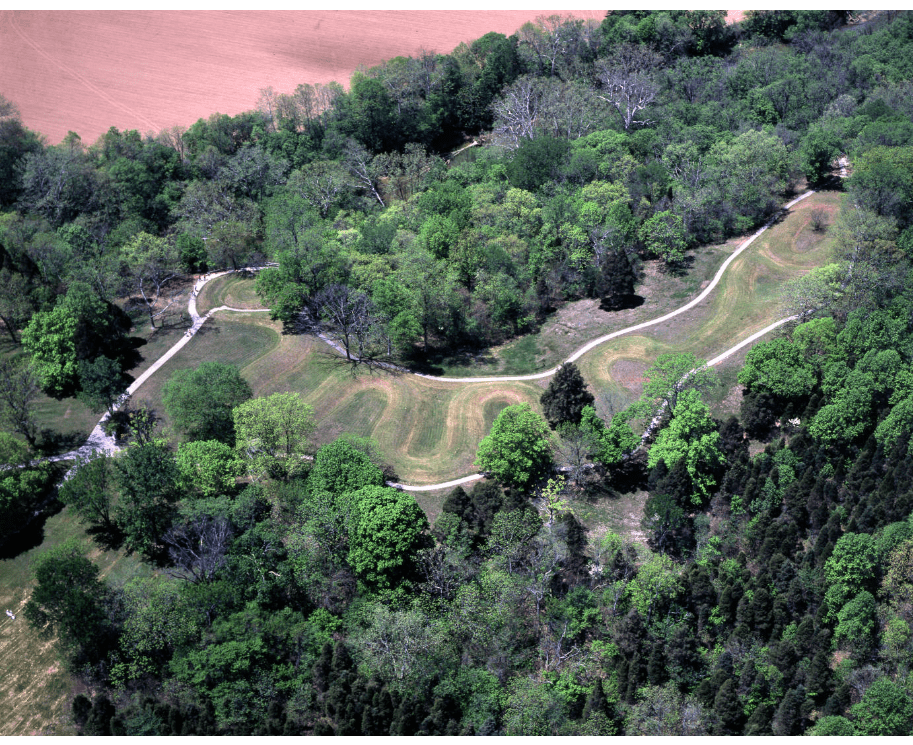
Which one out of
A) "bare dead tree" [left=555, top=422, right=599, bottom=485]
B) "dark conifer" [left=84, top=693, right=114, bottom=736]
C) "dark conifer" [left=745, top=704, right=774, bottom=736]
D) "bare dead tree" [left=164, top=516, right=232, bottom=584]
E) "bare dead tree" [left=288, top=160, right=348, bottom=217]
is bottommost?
"dark conifer" [left=84, top=693, right=114, bottom=736]

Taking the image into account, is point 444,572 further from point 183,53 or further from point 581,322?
point 183,53

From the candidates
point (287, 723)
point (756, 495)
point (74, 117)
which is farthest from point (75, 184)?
point (756, 495)

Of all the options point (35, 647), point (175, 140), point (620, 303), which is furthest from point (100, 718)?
point (175, 140)

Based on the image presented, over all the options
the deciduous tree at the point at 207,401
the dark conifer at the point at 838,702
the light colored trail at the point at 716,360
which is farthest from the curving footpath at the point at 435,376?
the dark conifer at the point at 838,702

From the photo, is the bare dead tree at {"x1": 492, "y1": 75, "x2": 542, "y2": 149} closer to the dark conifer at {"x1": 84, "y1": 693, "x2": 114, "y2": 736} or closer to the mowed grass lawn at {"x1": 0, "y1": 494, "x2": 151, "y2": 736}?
the mowed grass lawn at {"x1": 0, "y1": 494, "x2": 151, "y2": 736}

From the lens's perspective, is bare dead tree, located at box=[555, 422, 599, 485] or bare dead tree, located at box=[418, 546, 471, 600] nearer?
bare dead tree, located at box=[418, 546, 471, 600]

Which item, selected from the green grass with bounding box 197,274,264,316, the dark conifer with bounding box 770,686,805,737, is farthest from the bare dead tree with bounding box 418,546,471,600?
the green grass with bounding box 197,274,264,316

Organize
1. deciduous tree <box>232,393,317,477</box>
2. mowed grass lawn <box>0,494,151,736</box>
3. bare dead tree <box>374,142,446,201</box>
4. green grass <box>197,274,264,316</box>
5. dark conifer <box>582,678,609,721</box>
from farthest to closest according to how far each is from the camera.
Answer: bare dead tree <box>374,142,446,201</box> < green grass <box>197,274,264,316</box> < deciduous tree <box>232,393,317,477</box> < mowed grass lawn <box>0,494,151,736</box> < dark conifer <box>582,678,609,721</box>
